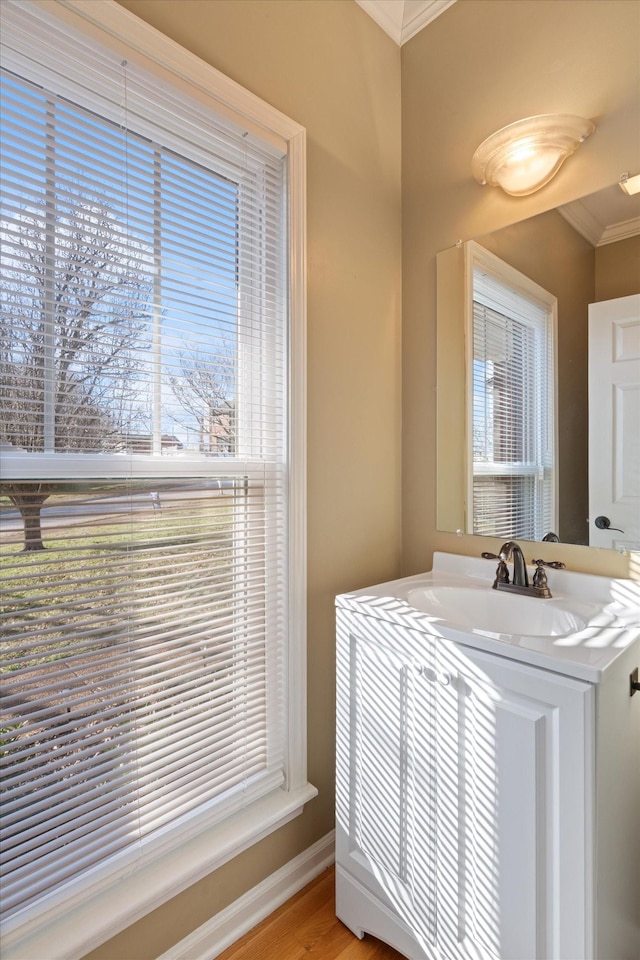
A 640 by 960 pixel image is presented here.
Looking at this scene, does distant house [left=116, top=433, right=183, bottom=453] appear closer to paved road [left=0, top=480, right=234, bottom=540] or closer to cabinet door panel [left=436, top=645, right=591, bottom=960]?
paved road [left=0, top=480, right=234, bottom=540]

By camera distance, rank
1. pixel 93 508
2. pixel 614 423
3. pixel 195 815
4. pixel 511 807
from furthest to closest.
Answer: pixel 614 423 < pixel 195 815 < pixel 93 508 < pixel 511 807

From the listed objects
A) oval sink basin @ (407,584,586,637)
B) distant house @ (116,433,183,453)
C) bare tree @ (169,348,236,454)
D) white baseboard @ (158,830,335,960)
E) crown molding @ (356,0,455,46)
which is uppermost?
crown molding @ (356,0,455,46)

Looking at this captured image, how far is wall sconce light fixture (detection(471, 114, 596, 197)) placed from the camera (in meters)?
1.33

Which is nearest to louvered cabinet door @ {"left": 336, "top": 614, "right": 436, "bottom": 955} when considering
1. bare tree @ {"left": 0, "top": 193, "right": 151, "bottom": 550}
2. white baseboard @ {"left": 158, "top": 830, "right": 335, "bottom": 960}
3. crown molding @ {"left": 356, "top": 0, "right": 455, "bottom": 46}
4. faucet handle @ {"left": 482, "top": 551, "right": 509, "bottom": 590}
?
white baseboard @ {"left": 158, "top": 830, "right": 335, "bottom": 960}

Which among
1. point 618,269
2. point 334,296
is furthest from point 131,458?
point 618,269

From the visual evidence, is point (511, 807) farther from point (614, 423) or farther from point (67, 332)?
point (67, 332)

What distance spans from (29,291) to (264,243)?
0.65 meters

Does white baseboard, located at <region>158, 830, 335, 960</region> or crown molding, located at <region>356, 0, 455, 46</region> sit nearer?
white baseboard, located at <region>158, 830, 335, 960</region>

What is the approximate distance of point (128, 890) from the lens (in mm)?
1076

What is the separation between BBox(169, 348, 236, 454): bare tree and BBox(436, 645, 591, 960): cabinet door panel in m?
0.76

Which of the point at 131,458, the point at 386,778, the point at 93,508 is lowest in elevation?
the point at 386,778

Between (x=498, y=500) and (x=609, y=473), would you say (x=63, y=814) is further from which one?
(x=609, y=473)

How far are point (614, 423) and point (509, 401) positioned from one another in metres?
0.31

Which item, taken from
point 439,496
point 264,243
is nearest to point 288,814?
point 439,496
